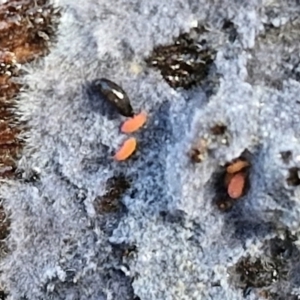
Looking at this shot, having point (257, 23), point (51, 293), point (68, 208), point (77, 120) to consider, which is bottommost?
point (51, 293)

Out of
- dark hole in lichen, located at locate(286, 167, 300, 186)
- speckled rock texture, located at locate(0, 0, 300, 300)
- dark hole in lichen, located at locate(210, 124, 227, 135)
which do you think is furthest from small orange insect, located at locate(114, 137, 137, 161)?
dark hole in lichen, located at locate(286, 167, 300, 186)

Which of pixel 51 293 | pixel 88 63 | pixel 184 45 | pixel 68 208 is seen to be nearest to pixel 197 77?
pixel 184 45

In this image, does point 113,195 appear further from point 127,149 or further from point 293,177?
point 293,177

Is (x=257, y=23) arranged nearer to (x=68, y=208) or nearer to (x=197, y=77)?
(x=197, y=77)

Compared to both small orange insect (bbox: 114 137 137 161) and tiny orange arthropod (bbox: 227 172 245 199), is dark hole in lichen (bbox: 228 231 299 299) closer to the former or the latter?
tiny orange arthropod (bbox: 227 172 245 199)

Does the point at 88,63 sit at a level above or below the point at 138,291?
above
